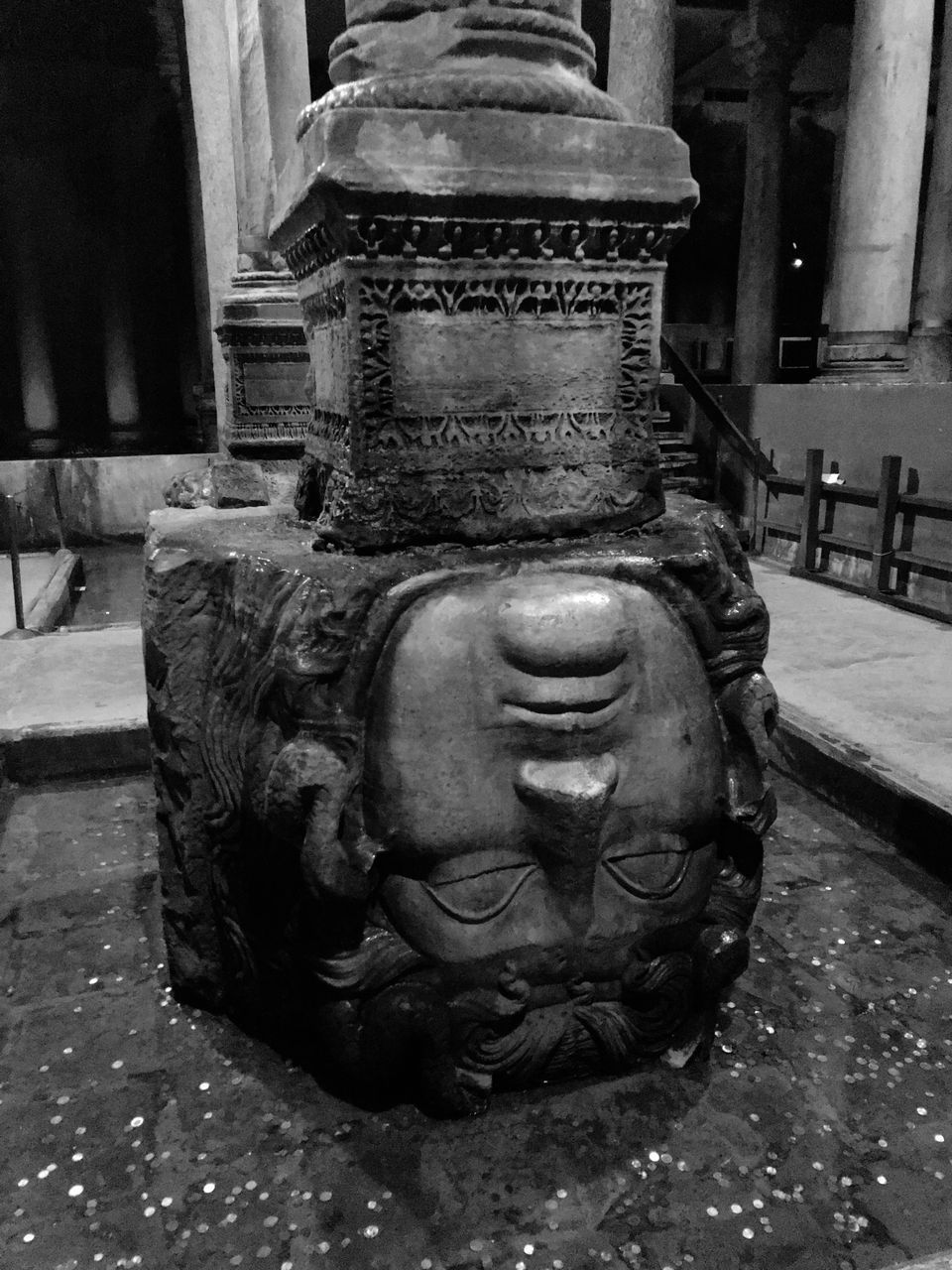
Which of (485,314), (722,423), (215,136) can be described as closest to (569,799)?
(485,314)

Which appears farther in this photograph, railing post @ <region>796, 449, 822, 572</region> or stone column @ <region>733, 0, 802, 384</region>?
stone column @ <region>733, 0, 802, 384</region>

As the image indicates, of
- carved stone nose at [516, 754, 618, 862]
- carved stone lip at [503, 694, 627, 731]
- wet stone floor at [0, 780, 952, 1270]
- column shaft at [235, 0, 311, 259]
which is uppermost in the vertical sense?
column shaft at [235, 0, 311, 259]

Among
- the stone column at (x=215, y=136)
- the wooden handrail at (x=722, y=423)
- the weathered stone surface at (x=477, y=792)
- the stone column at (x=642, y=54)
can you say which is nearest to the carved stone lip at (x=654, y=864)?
the weathered stone surface at (x=477, y=792)

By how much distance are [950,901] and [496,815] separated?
166 cm

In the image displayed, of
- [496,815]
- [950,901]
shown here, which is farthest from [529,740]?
[950,901]

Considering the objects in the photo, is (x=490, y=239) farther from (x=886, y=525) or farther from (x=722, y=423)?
(x=722, y=423)

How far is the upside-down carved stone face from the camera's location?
190 centimetres

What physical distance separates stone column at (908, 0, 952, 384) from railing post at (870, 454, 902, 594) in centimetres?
434

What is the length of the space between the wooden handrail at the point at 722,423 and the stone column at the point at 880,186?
0.94 m

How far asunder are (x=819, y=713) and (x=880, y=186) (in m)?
5.73

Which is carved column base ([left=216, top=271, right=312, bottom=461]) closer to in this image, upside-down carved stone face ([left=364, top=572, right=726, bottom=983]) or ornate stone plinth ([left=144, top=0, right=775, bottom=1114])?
ornate stone plinth ([left=144, top=0, right=775, bottom=1114])

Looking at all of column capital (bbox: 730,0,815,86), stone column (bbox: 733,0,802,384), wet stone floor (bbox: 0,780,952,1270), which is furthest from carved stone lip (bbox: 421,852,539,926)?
column capital (bbox: 730,0,815,86)

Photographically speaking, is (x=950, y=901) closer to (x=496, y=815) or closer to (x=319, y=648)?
(x=496, y=815)

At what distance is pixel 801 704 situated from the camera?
411 cm
